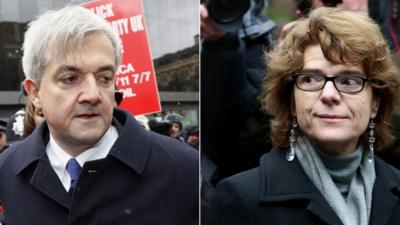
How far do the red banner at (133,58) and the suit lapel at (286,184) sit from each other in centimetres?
38

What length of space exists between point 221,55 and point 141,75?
29 cm

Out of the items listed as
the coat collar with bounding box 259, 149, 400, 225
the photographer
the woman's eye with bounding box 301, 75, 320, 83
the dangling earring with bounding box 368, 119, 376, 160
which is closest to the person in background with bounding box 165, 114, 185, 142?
the photographer

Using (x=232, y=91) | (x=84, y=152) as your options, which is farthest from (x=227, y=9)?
(x=84, y=152)

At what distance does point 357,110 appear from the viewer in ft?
4.41

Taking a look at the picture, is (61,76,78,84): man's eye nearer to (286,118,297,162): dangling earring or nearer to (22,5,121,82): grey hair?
(22,5,121,82): grey hair

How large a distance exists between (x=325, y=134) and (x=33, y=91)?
82cm

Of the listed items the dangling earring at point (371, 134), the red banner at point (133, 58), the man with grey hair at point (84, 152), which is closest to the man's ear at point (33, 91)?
the man with grey hair at point (84, 152)

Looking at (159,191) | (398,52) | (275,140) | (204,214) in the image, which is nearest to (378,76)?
(398,52)

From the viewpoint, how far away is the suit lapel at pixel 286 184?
1396mm

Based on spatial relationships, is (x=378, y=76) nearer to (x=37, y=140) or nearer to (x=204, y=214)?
(x=204, y=214)

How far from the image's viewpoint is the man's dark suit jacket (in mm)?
1494

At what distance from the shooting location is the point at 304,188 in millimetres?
1416

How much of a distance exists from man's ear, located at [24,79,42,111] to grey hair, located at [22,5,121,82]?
15mm

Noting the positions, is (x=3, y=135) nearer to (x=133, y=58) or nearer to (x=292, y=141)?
(x=133, y=58)
